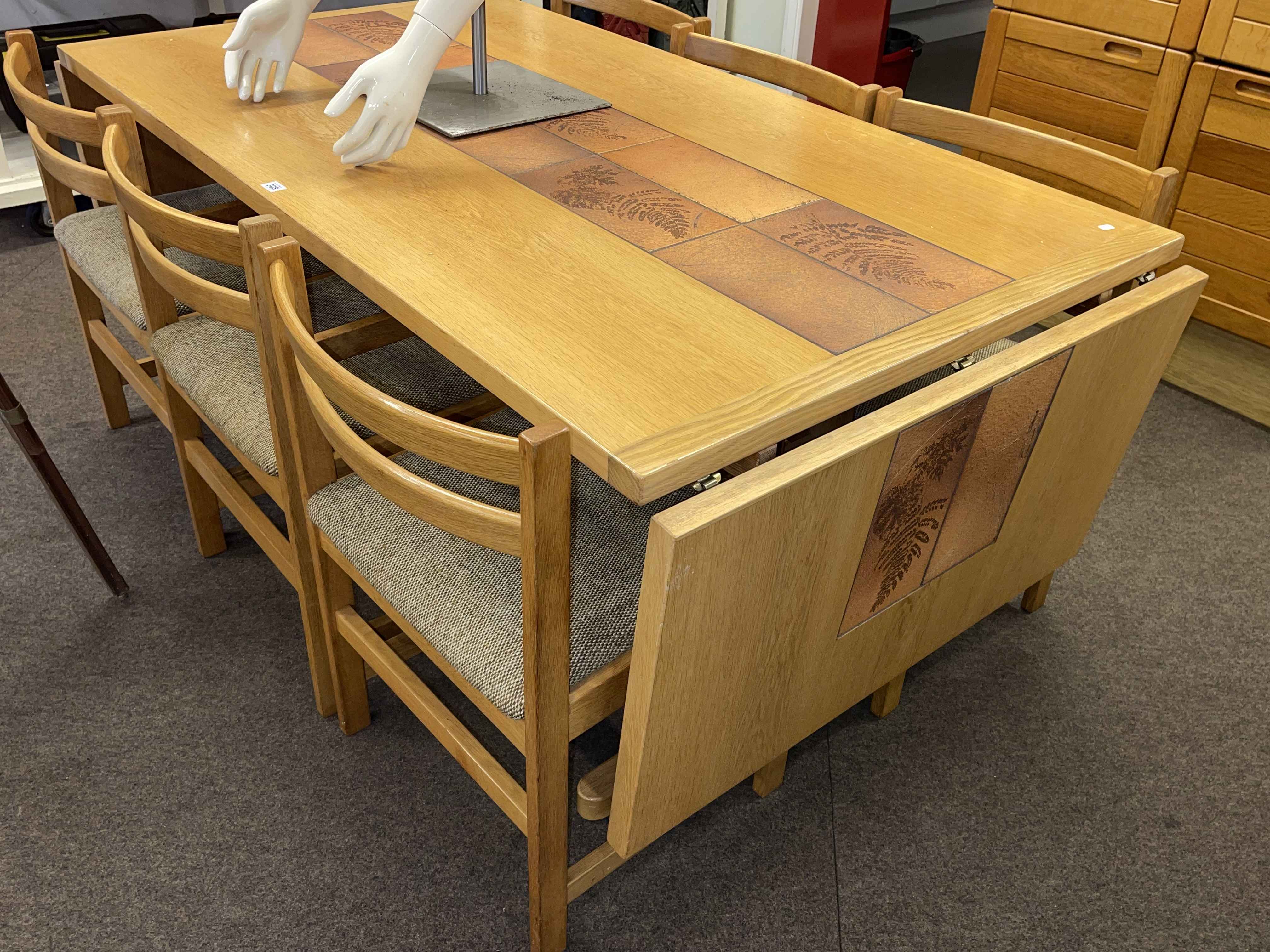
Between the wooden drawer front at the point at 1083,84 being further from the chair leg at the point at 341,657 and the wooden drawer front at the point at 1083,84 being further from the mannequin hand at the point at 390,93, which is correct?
the chair leg at the point at 341,657

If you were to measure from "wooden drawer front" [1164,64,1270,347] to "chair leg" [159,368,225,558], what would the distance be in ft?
7.16

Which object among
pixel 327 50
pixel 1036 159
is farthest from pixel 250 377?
pixel 1036 159

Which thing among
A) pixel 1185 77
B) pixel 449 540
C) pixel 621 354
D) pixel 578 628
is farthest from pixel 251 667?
pixel 1185 77

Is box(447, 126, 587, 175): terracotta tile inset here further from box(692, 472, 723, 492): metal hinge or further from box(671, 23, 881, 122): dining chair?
box(692, 472, 723, 492): metal hinge

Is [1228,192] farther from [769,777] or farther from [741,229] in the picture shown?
[769,777]

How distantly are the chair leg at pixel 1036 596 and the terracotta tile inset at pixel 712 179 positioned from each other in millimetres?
840

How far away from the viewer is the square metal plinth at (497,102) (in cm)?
160

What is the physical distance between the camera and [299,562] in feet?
4.76

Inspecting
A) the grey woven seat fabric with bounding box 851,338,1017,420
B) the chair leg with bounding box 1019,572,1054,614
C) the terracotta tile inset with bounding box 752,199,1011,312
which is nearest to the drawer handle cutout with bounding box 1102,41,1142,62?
the grey woven seat fabric with bounding box 851,338,1017,420

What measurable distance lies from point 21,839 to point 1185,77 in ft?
8.64

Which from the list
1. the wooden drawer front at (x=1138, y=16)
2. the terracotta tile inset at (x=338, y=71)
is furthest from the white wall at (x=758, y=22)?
the terracotta tile inset at (x=338, y=71)

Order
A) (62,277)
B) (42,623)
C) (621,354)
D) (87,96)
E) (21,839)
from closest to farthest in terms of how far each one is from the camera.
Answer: (621,354), (21,839), (42,623), (87,96), (62,277)

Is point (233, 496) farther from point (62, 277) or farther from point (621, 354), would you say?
point (62, 277)

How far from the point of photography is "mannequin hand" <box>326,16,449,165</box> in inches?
52.9
